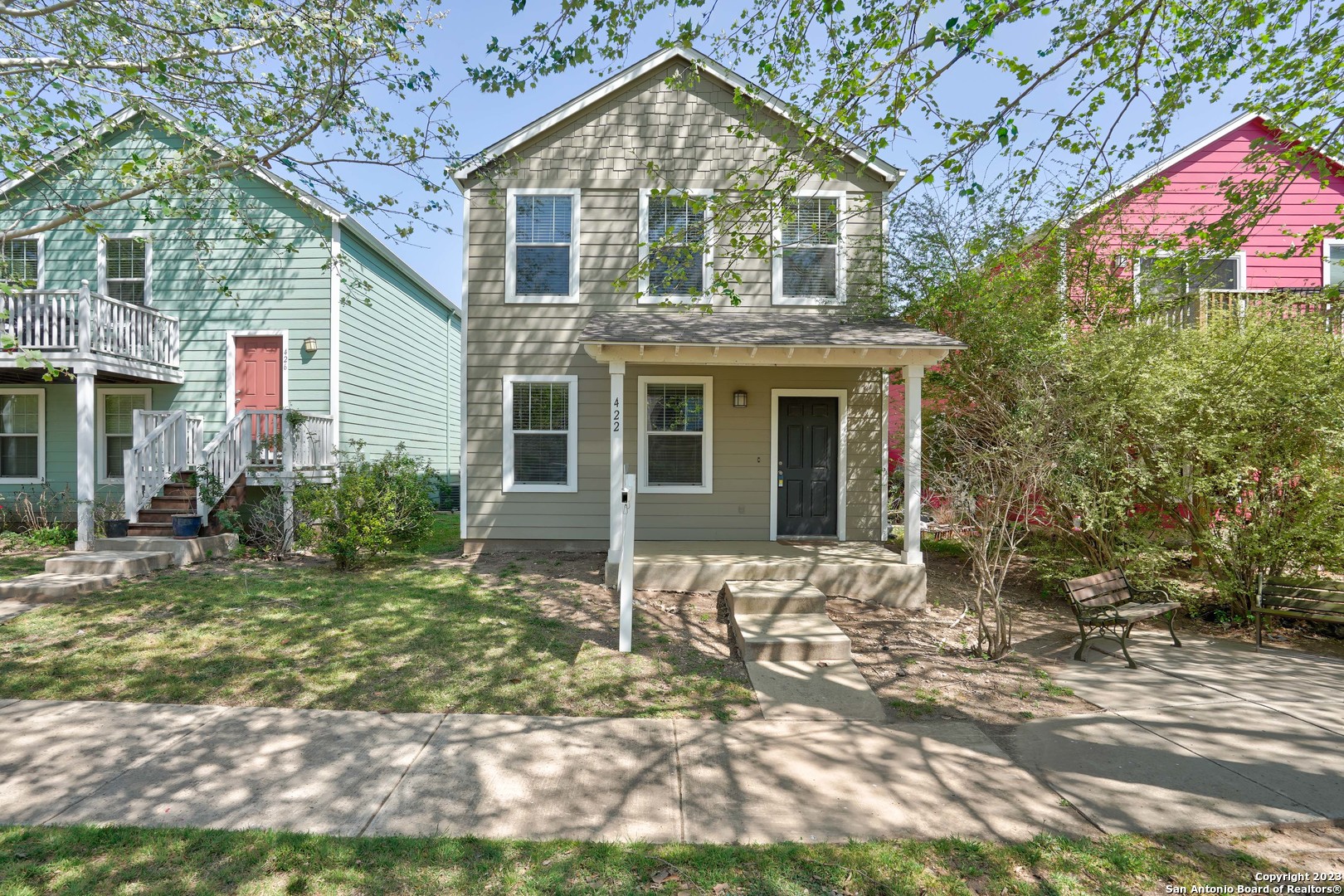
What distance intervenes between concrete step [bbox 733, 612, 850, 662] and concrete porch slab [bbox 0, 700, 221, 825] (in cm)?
399

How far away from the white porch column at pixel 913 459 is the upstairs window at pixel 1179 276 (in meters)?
2.49

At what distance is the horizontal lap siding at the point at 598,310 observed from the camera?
31.4 ft

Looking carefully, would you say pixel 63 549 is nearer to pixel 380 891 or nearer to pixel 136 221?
pixel 136 221

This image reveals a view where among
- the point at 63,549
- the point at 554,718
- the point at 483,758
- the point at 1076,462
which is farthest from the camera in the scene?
the point at 63,549

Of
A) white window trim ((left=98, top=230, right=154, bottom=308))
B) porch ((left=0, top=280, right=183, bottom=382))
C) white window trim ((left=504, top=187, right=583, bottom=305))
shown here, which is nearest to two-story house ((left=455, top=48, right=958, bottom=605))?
white window trim ((left=504, top=187, right=583, bottom=305))

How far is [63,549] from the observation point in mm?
9484

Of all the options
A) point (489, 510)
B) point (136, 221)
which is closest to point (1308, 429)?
point (489, 510)

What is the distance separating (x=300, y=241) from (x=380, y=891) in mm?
11383

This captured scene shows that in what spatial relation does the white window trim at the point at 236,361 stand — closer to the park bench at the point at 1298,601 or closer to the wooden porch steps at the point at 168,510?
the wooden porch steps at the point at 168,510

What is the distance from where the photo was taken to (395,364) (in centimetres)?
1340

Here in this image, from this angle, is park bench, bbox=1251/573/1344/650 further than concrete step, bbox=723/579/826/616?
No

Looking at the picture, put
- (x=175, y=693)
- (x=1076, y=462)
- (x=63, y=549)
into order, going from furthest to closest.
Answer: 1. (x=63, y=549)
2. (x=1076, y=462)
3. (x=175, y=693)

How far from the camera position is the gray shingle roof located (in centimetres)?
742

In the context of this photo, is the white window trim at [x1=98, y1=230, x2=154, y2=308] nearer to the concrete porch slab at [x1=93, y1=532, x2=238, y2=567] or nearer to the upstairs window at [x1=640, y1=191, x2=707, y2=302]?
the concrete porch slab at [x1=93, y1=532, x2=238, y2=567]
